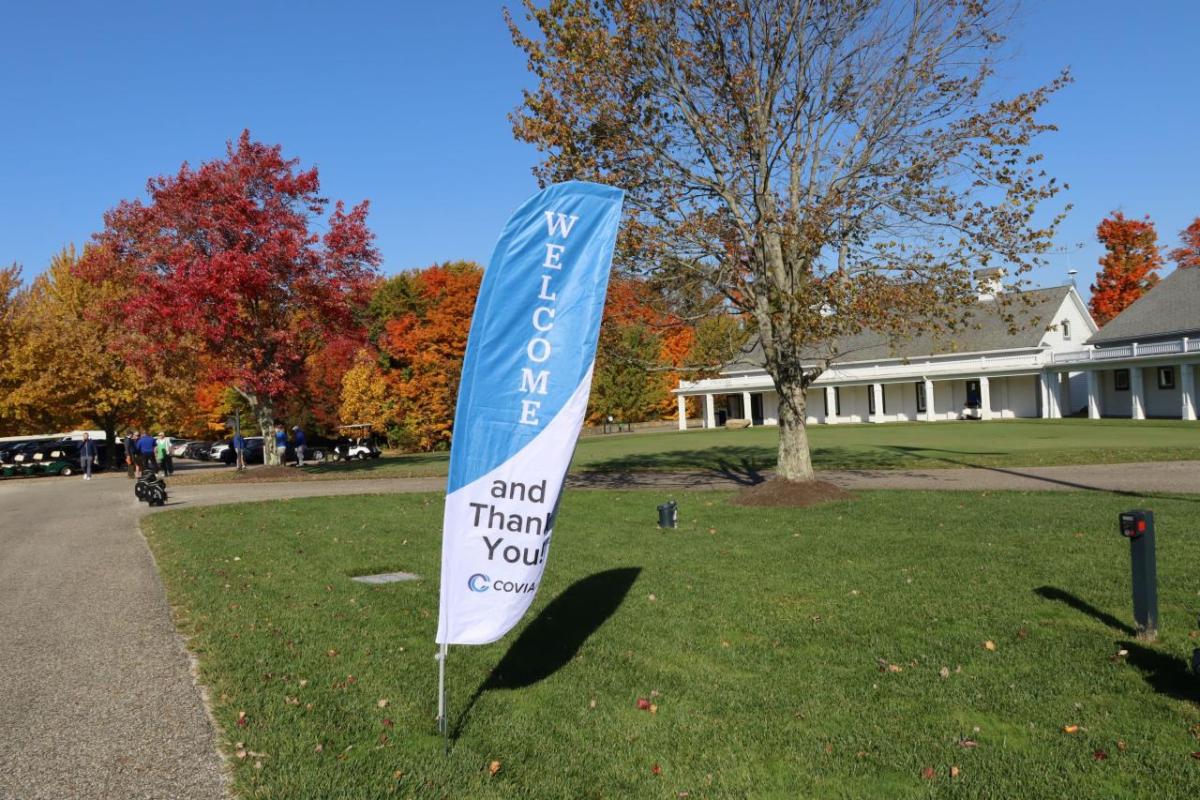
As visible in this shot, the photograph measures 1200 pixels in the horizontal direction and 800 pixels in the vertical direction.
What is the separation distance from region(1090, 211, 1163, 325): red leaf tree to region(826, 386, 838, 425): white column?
25.1 metres

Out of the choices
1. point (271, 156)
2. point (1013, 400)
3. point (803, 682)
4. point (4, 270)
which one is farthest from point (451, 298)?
point (803, 682)

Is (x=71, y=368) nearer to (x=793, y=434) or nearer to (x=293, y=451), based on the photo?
(x=293, y=451)

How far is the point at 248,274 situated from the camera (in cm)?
2662

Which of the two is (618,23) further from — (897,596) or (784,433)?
(897,596)

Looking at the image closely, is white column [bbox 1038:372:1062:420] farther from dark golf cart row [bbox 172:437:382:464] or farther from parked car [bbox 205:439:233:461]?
parked car [bbox 205:439:233:461]

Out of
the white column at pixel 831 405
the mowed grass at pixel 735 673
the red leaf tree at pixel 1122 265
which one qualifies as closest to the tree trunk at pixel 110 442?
the mowed grass at pixel 735 673

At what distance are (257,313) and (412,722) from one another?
1000 inches

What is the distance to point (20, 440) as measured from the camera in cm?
4716

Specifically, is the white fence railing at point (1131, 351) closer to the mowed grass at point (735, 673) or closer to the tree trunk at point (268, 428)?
the mowed grass at point (735, 673)

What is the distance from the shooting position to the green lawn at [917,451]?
2281cm

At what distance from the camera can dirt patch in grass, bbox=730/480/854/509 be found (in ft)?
50.4

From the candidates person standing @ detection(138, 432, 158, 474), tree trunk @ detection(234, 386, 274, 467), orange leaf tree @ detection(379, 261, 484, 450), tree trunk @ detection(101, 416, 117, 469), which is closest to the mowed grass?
person standing @ detection(138, 432, 158, 474)

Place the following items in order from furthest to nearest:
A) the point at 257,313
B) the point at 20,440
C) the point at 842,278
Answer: the point at 20,440 → the point at 257,313 → the point at 842,278

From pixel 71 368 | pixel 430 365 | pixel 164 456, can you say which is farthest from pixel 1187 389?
pixel 71 368
